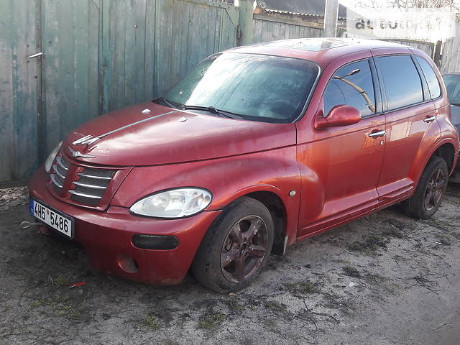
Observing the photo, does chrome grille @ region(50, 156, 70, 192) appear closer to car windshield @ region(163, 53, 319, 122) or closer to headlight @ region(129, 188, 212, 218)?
Answer: headlight @ region(129, 188, 212, 218)

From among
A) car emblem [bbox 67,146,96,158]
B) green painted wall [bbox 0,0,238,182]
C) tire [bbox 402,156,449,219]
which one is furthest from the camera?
tire [bbox 402,156,449,219]

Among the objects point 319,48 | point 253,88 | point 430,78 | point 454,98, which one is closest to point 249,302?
point 253,88

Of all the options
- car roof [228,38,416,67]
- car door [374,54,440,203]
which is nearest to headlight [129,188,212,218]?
car roof [228,38,416,67]

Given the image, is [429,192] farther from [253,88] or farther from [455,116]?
[253,88]

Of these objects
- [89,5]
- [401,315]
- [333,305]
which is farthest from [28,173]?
[401,315]

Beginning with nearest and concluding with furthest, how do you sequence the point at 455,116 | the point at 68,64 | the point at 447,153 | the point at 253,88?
the point at 253,88 → the point at 68,64 → the point at 447,153 → the point at 455,116

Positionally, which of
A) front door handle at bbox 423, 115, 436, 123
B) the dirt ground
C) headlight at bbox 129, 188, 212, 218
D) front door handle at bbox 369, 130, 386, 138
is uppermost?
front door handle at bbox 423, 115, 436, 123

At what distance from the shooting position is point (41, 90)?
219 inches

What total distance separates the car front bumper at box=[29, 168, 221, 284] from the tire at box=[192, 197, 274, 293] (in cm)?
11

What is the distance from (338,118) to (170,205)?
62.1 inches

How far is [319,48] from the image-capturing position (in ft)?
15.4

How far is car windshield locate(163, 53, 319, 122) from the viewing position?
13.6 ft

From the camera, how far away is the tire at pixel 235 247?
11.3ft

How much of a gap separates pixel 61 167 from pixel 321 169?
1.98m
